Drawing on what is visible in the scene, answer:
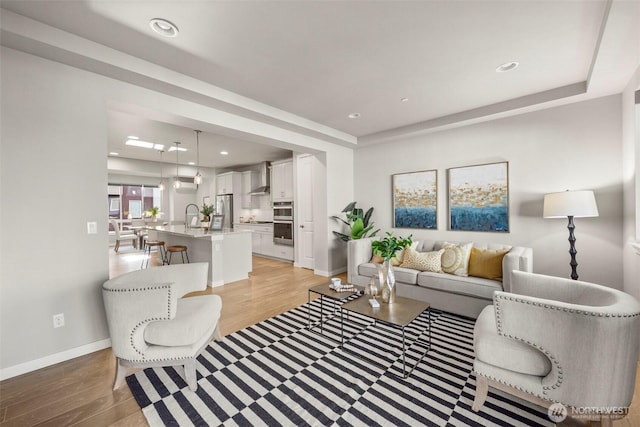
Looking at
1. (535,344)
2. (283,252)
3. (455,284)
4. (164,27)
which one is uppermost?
(164,27)

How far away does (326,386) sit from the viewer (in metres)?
1.88

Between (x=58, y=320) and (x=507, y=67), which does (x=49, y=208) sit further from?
(x=507, y=67)

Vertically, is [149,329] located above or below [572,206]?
below

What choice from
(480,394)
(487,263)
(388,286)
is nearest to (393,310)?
(388,286)

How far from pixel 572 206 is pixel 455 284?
4.69ft

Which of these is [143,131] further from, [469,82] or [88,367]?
[469,82]

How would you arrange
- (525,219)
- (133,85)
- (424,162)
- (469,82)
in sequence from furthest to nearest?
(424,162) < (525,219) < (469,82) < (133,85)

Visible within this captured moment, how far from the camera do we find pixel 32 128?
211 centimetres

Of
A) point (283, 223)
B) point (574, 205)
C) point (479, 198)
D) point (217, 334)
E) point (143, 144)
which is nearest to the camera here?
point (217, 334)

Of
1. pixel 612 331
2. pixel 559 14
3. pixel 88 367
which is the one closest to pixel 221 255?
pixel 88 367

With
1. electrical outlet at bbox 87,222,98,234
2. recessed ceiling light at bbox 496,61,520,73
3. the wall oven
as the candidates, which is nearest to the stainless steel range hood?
the wall oven

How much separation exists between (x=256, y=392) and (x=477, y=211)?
12.0ft

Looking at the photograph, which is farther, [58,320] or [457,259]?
[457,259]

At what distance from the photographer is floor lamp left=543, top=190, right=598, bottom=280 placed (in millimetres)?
2682
